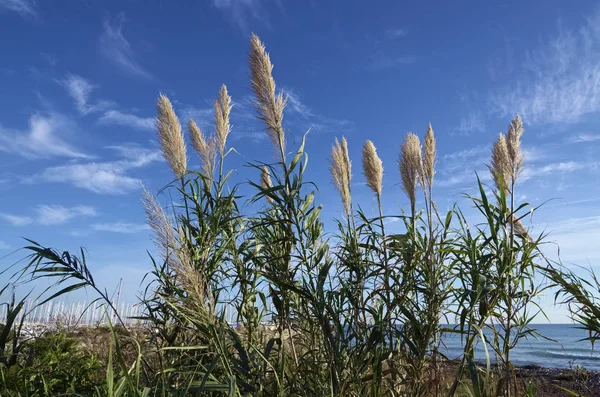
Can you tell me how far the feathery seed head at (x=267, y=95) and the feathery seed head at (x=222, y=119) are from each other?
23.0 inches

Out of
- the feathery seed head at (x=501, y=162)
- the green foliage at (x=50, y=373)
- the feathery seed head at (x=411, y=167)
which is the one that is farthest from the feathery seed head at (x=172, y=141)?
the feathery seed head at (x=501, y=162)

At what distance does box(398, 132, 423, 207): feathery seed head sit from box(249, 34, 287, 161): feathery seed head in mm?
1038

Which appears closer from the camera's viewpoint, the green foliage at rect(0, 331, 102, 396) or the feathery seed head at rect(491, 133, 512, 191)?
the green foliage at rect(0, 331, 102, 396)

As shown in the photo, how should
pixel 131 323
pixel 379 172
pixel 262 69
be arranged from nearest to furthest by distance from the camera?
pixel 262 69 → pixel 379 172 → pixel 131 323

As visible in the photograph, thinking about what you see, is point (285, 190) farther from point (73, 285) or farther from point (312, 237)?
point (73, 285)

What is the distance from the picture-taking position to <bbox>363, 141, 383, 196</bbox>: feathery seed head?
3896mm

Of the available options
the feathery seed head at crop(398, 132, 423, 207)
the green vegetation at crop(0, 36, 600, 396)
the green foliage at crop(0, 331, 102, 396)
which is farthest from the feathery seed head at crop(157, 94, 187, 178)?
the feathery seed head at crop(398, 132, 423, 207)

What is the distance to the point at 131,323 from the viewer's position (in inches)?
241

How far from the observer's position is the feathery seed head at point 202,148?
3.56 metres

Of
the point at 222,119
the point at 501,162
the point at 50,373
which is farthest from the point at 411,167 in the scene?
the point at 50,373

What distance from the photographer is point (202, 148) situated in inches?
145

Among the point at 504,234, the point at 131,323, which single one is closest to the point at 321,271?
the point at 504,234

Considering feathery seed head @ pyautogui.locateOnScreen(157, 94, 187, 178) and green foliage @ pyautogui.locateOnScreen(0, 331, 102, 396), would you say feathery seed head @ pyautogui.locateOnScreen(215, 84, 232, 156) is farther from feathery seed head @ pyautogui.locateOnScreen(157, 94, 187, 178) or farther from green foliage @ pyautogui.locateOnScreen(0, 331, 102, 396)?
green foliage @ pyautogui.locateOnScreen(0, 331, 102, 396)

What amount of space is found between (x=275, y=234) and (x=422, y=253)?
0.96 meters
